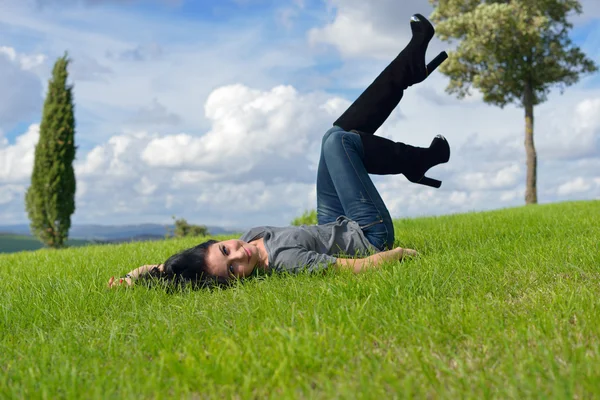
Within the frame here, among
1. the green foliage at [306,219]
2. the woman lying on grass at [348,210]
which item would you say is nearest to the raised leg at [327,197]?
the woman lying on grass at [348,210]

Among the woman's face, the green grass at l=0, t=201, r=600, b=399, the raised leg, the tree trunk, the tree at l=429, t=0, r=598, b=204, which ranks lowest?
the green grass at l=0, t=201, r=600, b=399

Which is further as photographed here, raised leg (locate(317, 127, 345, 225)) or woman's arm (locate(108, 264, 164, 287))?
raised leg (locate(317, 127, 345, 225))

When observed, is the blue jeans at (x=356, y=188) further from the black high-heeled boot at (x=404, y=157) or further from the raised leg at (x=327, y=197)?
the raised leg at (x=327, y=197)

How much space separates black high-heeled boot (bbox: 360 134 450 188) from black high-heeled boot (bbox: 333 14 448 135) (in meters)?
0.24

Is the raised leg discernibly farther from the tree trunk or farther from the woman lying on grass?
the tree trunk

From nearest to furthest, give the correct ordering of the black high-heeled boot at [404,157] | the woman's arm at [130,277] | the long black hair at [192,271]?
the long black hair at [192,271], the woman's arm at [130,277], the black high-heeled boot at [404,157]

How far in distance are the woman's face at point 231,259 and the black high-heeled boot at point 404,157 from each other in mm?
1575

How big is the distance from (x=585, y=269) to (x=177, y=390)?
3.30 metres

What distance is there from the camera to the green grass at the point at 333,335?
83.7 inches

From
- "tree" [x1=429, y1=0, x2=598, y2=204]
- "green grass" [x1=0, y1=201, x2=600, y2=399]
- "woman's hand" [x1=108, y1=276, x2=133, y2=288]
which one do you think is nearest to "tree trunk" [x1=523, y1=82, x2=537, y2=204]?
"tree" [x1=429, y1=0, x2=598, y2=204]

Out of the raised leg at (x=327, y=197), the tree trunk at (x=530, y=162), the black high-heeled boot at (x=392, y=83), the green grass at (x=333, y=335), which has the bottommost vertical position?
the green grass at (x=333, y=335)

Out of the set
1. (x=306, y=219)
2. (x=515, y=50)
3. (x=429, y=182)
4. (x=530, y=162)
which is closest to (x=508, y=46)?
(x=515, y=50)

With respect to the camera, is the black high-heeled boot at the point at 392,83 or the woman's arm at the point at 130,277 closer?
the woman's arm at the point at 130,277

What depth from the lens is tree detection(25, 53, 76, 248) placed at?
18922 mm
